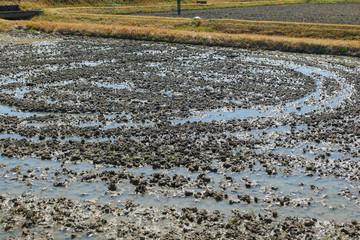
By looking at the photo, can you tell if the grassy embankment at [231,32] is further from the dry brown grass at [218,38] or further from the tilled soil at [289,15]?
the tilled soil at [289,15]

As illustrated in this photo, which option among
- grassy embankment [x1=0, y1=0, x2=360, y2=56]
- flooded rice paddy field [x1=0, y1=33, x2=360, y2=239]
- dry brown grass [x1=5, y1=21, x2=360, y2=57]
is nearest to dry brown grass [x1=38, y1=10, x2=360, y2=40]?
grassy embankment [x1=0, y1=0, x2=360, y2=56]

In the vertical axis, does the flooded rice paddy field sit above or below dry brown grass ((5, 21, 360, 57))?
below

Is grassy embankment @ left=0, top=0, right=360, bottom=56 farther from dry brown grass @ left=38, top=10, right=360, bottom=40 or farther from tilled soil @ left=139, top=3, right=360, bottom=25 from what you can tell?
tilled soil @ left=139, top=3, right=360, bottom=25

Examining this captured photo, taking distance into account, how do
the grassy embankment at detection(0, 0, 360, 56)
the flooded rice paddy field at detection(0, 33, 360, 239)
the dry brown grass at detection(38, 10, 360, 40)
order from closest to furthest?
the flooded rice paddy field at detection(0, 33, 360, 239) < the grassy embankment at detection(0, 0, 360, 56) < the dry brown grass at detection(38, 10, 360, 40)

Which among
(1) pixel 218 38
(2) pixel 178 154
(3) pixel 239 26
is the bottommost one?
(2) pixel 178 154

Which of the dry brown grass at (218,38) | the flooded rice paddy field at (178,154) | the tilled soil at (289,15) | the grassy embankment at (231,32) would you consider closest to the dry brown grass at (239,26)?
the grassy embankment at (231,32)

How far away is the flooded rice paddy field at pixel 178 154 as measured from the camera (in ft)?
37.1

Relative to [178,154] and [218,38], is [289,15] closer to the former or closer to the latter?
[218,38]

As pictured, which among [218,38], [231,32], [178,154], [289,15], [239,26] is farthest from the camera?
[289,15]

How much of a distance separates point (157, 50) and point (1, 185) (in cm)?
2800

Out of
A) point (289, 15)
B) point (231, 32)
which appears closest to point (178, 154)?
point (231, 32)

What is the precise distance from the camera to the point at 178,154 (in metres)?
15.4

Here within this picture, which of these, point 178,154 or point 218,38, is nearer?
point 178,154

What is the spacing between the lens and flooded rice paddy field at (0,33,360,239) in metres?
11.3
